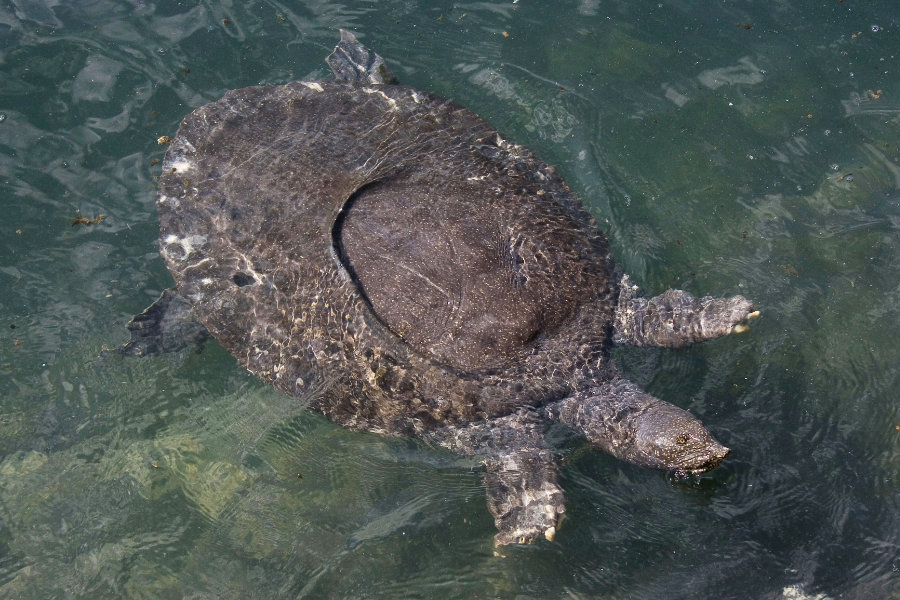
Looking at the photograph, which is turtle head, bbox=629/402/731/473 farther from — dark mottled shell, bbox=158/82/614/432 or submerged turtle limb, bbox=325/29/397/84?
submerged turtle limb, bbox=325/29/397/84

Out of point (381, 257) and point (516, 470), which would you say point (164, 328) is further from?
point (516, 470)

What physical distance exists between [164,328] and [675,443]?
13.3 ft

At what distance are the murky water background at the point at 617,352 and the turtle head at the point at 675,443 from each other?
1.49 ft

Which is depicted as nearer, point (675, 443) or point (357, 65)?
point (675, 443)

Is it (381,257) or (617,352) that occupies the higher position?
(381,257)

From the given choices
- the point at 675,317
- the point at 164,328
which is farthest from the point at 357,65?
the point at 675,317

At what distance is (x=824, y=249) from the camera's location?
5664 millimetres

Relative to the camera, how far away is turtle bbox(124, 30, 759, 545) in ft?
13.9

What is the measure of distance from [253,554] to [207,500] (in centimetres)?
58

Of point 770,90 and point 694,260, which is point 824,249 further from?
point 770,90

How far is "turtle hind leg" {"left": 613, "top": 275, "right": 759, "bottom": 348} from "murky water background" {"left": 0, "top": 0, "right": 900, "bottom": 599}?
0.29 meters

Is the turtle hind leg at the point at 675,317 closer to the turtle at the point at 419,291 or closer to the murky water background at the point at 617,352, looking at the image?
the turtle at the point at 419,291

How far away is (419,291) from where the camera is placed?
4.21m

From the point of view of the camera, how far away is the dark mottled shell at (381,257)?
4258mm
